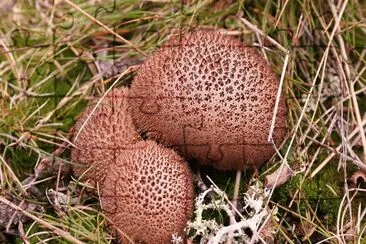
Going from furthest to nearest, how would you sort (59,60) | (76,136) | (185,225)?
(59,60) < (76,136) < (185,225)

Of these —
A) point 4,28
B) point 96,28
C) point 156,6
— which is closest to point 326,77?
point 156,6

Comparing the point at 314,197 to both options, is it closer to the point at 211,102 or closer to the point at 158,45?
the point at 211,102

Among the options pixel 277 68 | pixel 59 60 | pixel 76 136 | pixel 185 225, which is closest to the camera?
pixel 185 225

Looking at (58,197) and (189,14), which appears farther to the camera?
(189,14)

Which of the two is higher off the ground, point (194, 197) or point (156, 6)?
point (156, 6)

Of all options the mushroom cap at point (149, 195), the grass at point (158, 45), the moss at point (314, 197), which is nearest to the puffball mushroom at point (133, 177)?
the mushroom cap at point (149, 195)

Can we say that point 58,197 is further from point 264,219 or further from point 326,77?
point 326,77

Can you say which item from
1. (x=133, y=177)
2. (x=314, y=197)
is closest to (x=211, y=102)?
(x=133, y=177)
